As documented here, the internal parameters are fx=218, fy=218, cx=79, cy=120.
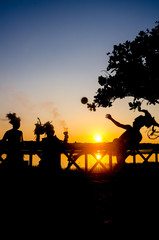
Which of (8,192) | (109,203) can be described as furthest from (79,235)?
(8,192)

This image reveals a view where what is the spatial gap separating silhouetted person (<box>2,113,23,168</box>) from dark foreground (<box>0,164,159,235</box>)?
0.36 meters

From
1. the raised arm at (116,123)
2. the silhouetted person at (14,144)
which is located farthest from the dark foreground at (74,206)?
the raised arm at (116,123)

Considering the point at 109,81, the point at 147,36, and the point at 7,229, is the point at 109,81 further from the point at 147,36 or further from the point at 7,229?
the point at 7,229

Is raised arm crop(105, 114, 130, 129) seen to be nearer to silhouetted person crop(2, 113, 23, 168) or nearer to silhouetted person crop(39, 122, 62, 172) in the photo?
silhouetted person crop(39, 122, 62, 172)

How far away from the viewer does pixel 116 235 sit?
7.93 ft

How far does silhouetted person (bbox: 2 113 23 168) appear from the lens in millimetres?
7223

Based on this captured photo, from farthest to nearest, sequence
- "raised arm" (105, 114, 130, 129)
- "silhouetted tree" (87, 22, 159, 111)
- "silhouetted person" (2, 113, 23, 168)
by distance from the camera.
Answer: "silhouetted tree" (87, 22, 159, 111)
"raised arm" (105, 114, 130, 129)
"silhouetted person" (2, 113, 23, 168)

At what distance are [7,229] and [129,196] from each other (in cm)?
287

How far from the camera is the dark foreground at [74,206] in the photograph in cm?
280

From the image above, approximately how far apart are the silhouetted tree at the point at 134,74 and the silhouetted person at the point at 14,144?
10.6 m

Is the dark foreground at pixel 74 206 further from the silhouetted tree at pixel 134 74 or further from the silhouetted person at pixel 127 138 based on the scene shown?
the silhouetted tree at pixel 134 74

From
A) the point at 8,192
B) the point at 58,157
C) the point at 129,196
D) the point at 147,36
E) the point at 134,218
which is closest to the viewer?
the point at 134,218

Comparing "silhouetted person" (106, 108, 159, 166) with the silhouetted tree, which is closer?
"silhouetted person" (106, 108, 159, 166)

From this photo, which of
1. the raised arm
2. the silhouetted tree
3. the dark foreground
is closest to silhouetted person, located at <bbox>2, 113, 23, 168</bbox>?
the dark foreground
